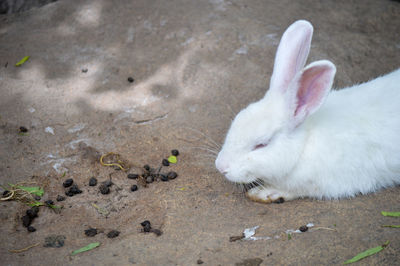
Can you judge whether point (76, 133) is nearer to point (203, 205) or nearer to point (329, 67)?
point (203, 205)

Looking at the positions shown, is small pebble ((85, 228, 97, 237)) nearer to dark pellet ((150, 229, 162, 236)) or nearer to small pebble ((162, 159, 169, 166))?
dark pellet ((150, 229, 162, 236))

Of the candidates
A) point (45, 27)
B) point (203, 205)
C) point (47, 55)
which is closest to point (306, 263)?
point (203, 205)

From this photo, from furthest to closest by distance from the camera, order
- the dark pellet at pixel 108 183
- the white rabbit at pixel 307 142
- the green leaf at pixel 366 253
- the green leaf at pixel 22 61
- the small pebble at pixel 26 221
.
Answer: the green leaf at pixel 22 61, the dark pellet at pixel 108 183, the small pebble at pixel 26 221, the white rabbit at pixel 307 142, the green leaf at pixel 366 253

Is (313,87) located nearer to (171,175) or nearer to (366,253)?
(366,253)

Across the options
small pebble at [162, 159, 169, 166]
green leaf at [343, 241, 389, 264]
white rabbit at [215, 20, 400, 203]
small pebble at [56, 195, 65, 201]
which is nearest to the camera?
green leaf at [343, 241, 389, 264]

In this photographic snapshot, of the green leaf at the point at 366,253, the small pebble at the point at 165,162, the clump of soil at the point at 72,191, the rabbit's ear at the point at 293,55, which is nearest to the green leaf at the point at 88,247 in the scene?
the clump of soil at the point at 72,191

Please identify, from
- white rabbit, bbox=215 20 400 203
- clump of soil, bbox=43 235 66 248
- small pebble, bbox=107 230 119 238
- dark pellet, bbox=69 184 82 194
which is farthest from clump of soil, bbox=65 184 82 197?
white rabbit, bbox=215 20 400 203

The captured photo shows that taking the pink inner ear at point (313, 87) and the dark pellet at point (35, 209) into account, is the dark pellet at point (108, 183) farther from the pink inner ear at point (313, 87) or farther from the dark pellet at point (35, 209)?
the pink inner ear at point (313, 87)
